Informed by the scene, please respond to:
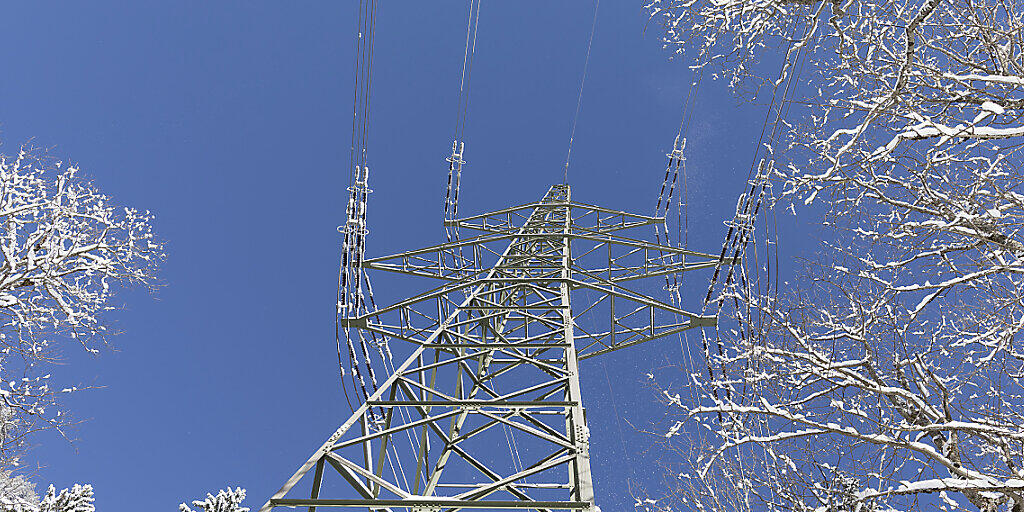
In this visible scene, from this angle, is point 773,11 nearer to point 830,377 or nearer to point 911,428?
point 911,428

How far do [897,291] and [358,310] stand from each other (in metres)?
6.19

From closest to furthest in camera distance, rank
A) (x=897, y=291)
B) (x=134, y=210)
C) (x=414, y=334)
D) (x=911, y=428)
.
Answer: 1. (x=911, y=428)
2. (x=414, y=334)
3. (x=897, y=291)
4. (x=134, y=210)

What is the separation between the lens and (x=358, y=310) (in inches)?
270

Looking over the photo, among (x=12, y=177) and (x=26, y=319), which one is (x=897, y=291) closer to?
(x=26, y=319)

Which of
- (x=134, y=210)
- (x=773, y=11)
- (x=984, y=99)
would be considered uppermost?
(x=134, y=210)

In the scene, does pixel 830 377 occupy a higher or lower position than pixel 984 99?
lower

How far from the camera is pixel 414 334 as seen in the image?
6832 millimetres

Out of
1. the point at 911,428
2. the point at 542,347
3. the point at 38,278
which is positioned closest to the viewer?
the point at 911,428

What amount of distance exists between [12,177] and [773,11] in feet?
45.0

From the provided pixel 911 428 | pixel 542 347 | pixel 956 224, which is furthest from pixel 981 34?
pixel 542 347

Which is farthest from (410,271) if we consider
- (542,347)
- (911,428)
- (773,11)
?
(911,428)

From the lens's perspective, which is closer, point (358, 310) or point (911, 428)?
point (911, 428)

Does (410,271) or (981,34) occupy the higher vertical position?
(410,271)

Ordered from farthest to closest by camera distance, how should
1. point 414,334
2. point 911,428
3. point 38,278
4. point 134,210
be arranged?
point 134,210 → point 38,278 → point 414,334 → point 911,428
